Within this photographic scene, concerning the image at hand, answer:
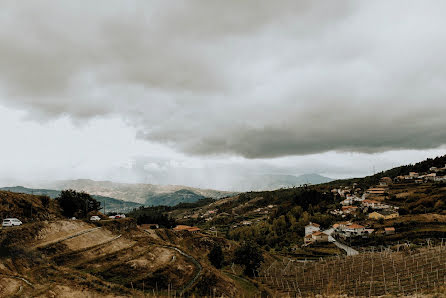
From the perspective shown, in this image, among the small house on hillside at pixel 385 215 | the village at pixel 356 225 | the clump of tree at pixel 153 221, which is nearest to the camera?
the village at pixel 356 225

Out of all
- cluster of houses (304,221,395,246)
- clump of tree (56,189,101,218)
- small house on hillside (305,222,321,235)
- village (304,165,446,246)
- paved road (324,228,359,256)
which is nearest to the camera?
clump of tree (56,189,101,218)

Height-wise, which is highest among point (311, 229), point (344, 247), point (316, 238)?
point (311, 229)

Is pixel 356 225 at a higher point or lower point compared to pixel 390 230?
lower

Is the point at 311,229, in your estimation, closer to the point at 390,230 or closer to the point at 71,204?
the point at 390,230

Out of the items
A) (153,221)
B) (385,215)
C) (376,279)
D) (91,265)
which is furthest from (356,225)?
(91,265)

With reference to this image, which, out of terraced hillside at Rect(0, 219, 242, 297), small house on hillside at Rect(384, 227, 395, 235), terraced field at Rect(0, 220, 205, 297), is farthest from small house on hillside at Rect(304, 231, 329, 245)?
terraced field at Rect(0, 220, 205, 297)

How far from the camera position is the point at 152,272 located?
5147 centimetres

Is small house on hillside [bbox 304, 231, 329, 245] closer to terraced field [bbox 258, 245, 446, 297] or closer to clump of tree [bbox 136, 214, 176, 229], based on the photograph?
terraced field [bbox 258, 245, 446, 297]

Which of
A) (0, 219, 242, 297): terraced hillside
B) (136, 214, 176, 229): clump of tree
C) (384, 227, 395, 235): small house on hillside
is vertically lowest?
(384, 227, 395, 235): small house on hillside

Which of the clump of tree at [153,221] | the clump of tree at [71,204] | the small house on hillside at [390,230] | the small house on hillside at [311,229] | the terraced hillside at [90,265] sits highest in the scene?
the clump of tree at [71,204]

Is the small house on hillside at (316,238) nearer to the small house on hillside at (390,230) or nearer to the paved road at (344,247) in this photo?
the paved road at (344,247)

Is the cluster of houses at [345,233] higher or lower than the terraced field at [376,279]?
lower

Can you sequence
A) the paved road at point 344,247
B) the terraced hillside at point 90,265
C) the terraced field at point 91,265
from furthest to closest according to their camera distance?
the paved road at point 344,247 < the terraced hillside at point 90,265 < the terraced field at point 91,265

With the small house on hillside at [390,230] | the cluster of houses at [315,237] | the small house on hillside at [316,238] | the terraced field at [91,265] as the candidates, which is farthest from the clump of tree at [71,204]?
the small house on hillside at [390,230]
